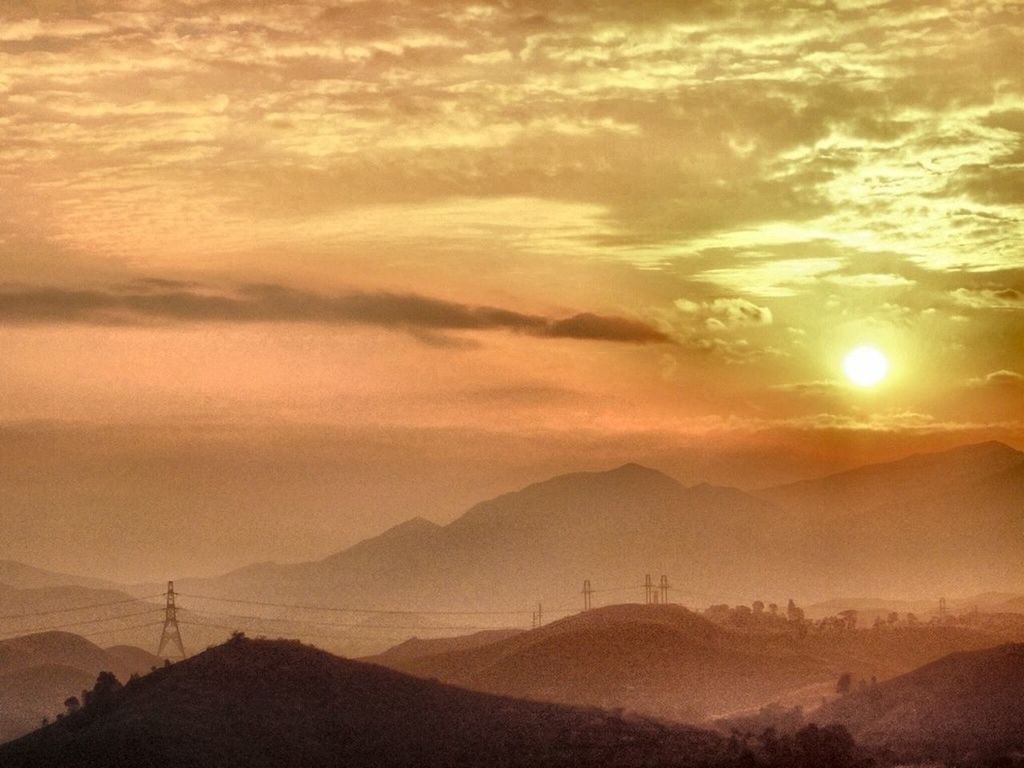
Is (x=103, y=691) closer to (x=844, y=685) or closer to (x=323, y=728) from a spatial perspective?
(x=323, y=728)

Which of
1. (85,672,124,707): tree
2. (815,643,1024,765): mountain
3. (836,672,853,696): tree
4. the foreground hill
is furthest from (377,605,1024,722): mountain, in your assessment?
(85,672,124,707): tree

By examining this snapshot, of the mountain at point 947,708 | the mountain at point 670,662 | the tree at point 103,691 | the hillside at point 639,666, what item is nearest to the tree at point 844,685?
the mountain at point 670,662

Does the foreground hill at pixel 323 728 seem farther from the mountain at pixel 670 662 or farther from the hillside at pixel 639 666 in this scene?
the hillside at pixel 639 666

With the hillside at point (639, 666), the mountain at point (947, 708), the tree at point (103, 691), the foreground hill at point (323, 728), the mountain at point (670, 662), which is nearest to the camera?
the foreground hill at point (323, 728)

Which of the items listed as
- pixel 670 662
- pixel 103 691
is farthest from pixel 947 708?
pixel 103 691

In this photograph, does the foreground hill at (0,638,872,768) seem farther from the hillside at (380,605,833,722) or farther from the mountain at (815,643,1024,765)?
the hillside at (380,605,833,722)
